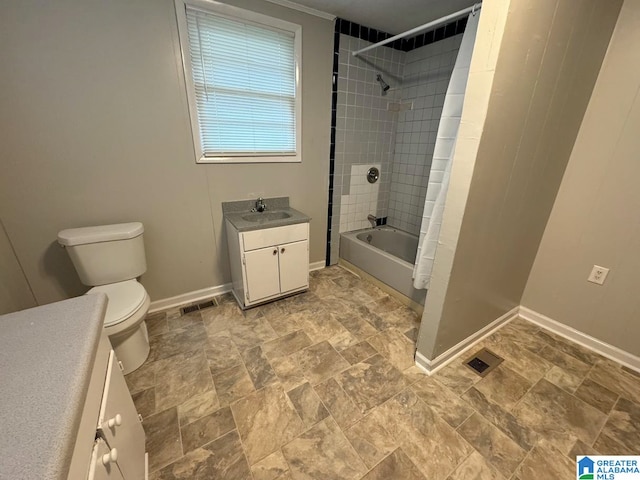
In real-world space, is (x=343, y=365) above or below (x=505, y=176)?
below

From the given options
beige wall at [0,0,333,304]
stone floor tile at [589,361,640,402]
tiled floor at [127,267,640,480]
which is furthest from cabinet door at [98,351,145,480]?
stone floor tile at [589,361,640,402]

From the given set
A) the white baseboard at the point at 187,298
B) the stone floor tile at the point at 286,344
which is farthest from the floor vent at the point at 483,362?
the white baseboard at the point at 187,298

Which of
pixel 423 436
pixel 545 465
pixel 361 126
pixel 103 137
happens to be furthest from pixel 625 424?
pixel 103 137

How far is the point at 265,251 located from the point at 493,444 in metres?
1.74

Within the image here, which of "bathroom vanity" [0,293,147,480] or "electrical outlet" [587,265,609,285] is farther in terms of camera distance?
"electrical outlet" [587,265,609,285]

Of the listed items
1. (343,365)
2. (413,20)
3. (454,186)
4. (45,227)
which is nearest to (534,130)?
(454,186)

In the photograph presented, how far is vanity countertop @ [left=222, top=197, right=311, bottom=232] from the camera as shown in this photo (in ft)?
6.53

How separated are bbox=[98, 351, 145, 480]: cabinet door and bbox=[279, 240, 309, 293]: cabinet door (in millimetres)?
1331

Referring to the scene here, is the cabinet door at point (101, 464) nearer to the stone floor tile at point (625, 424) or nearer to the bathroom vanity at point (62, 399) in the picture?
the bathroom vanity at point (62, 399)

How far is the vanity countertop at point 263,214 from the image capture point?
1.99 metres

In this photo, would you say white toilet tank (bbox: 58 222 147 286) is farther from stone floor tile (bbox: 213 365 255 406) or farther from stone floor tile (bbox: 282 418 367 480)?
stone floor tile (bbox: 282 418 367 480)

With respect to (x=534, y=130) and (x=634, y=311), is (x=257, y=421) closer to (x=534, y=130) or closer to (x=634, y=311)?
(x=534, y=130)

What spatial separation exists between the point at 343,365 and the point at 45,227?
2.08 metres

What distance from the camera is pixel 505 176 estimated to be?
1365 mm
